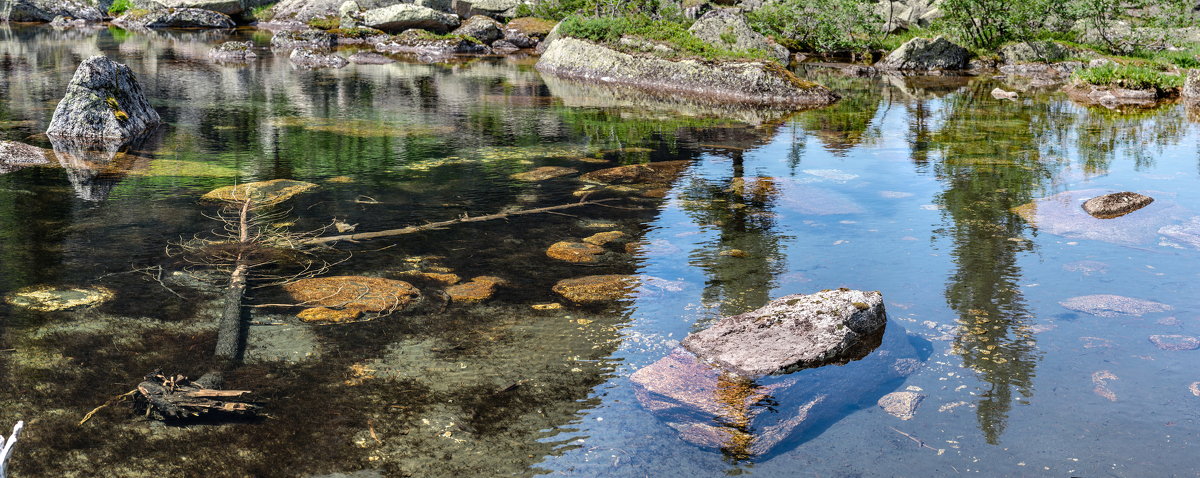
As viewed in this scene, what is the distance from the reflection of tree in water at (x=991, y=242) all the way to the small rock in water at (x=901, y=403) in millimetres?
344

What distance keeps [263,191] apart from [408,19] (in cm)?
3096

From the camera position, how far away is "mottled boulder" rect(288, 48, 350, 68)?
27.8m

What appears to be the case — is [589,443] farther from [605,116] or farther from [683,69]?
[683,69]

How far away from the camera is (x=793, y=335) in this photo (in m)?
5.56

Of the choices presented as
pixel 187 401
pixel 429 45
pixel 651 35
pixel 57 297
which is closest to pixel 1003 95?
pixel 651 35

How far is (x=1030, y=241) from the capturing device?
27.2 feet

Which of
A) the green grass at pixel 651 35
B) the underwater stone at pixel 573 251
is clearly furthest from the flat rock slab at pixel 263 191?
the green grass at pixel 651 35

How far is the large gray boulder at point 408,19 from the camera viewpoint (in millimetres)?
38781

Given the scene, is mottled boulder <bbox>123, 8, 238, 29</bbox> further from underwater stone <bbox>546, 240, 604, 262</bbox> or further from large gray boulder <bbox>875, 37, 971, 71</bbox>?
underwater stone <bbox>546, 240, 604, 262</bbox>

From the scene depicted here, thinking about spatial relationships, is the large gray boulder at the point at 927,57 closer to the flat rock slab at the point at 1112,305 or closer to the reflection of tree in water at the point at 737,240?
the reflection of tree in water at the point at 737,240

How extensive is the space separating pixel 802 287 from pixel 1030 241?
2789 mm

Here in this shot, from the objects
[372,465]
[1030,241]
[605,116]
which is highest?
[605,116]

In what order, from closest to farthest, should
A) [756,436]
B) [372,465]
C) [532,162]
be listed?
[372,465] < [756,436] < [532,162]

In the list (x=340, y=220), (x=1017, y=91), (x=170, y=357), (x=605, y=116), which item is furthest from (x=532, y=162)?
(x=1017, y=91)
